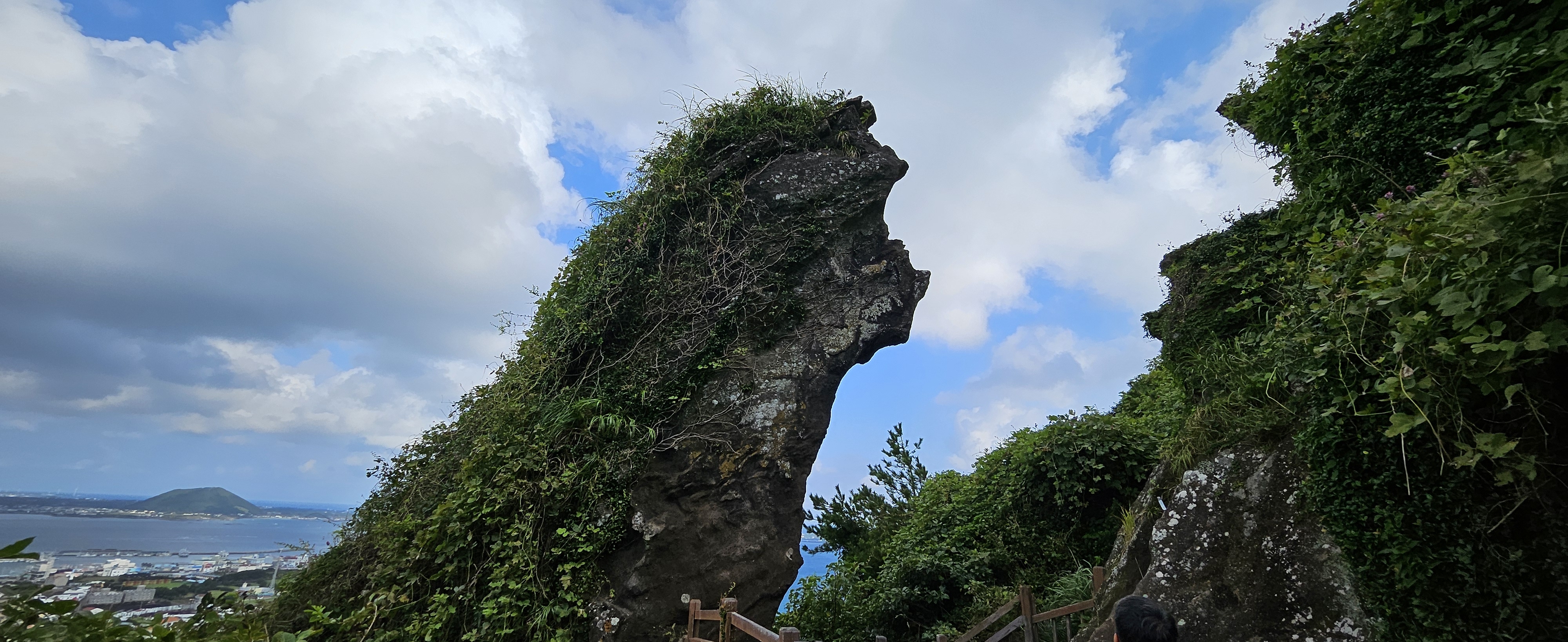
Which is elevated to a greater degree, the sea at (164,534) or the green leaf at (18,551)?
→ the green leaf at (18,551)

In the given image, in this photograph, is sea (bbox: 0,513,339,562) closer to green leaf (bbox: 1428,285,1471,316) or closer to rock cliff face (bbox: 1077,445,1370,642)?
green leaf (bbox: 1428,285,1471,316)

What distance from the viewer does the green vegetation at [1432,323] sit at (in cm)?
304

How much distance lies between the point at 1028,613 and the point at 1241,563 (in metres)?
2.97

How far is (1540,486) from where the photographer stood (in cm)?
345

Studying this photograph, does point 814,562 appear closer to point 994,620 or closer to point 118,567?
point 994,620

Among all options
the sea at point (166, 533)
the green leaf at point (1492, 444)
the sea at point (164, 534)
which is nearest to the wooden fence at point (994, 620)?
the sea at point (164, 534)

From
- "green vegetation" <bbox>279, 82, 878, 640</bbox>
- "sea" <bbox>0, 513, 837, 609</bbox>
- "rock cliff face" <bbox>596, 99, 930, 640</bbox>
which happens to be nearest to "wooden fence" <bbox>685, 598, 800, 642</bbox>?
"rock cliff face" <bbox>596, 99, 930, 640</bbox>

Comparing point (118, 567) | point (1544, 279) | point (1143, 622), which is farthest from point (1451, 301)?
point (118, 567)

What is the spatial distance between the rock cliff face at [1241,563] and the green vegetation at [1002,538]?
8.71 ft

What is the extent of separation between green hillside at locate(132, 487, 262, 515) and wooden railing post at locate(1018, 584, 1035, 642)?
367 inches

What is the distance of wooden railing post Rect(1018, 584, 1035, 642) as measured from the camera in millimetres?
7691

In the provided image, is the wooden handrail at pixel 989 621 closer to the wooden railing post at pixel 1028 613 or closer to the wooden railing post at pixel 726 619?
the wooden railing post at pixel 1028 613

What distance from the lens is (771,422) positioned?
8.21 metres

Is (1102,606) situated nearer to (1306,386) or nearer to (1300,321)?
(1306,386)
